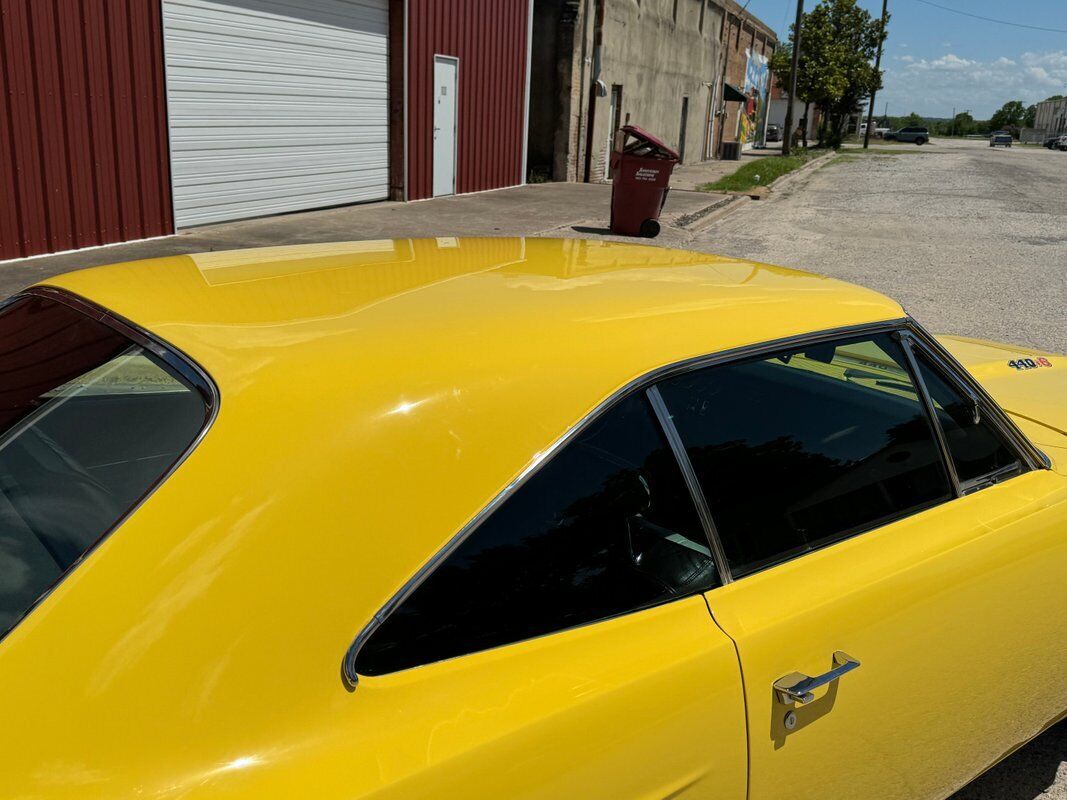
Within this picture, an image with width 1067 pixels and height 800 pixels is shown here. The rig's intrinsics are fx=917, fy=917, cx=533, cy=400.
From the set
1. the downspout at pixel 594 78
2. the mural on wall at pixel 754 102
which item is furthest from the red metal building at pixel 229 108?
the mural on wall at pixel 754 102

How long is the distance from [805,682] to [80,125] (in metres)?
10.1

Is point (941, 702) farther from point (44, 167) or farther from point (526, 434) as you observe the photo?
point (44, 167)

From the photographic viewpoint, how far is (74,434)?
1.69m

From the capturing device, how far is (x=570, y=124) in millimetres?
21828

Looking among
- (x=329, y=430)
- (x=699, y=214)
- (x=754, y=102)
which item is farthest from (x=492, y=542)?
(x=754, y=102)

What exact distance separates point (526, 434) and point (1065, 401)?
2.50 metres

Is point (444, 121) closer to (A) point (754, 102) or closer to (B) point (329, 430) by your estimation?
(B) point (329, 430)

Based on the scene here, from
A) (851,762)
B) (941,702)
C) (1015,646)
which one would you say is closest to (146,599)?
(851,762)

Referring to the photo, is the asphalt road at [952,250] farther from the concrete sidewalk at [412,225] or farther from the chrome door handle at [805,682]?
the concrete sidewalk at [412,225]

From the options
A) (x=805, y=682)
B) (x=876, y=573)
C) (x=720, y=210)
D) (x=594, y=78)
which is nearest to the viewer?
(x=805, y=682)

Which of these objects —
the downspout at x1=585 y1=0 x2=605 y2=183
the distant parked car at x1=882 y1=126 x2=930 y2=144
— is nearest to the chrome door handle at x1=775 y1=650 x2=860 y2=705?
the downspout at x1=585 y1=0 x2=605 y2=183

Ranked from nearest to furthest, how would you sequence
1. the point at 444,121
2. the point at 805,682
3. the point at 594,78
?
the point at 805,682
the point at 444,121
the point at 594,78

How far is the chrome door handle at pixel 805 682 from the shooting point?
1708 mm

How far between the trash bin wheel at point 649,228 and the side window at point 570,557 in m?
12.3
